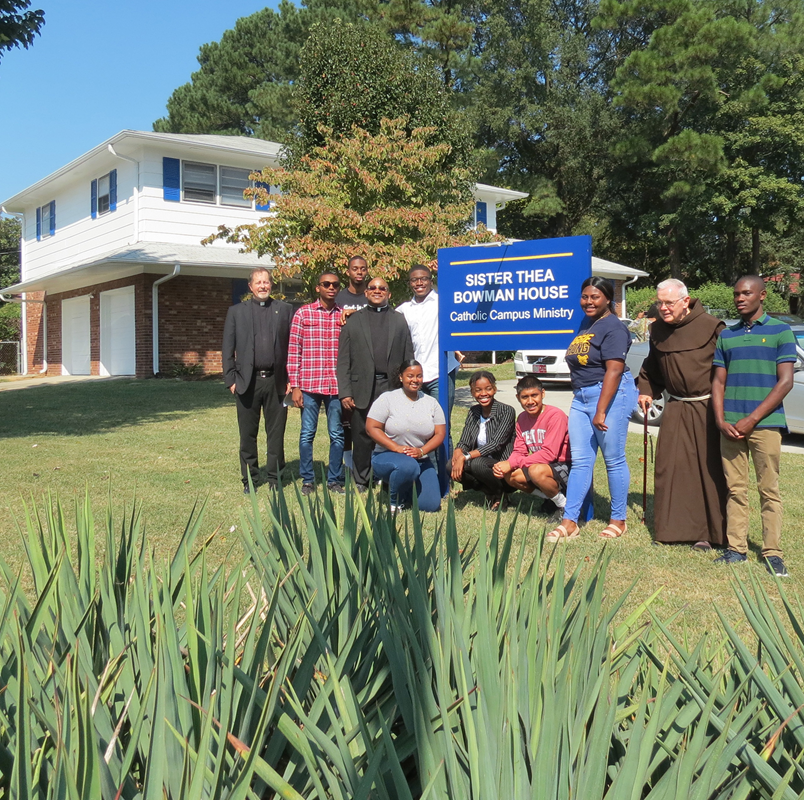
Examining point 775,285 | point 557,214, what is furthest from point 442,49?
point 775,285

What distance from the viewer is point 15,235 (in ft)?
160

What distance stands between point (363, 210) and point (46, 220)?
16462 mm

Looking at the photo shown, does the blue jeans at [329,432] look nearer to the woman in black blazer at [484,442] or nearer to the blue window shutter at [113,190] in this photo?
the woman in black blazer at [484,442]

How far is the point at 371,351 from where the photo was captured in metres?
7.17

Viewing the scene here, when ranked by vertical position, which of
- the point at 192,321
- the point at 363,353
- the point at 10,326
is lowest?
the point at 363,353

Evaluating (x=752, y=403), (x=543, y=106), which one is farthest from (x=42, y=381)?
(x=543, y=106)

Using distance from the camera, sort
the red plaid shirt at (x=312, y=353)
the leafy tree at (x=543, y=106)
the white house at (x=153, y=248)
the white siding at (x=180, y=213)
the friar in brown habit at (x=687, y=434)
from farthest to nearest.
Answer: the leafy tree at (x=543, y=106) < the white siding at (x=180, y=213) < the white house at (x=153, y=248) < the red plaid shirt at (x=312, y=353) < the friar in brown habit at (x=687, y=434)

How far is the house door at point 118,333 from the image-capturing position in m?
22.4

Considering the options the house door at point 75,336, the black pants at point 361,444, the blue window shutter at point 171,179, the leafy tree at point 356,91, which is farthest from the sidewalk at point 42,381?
the black pants at point 361,444

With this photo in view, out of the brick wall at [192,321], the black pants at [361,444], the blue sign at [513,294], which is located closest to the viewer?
the blue sign at [513,294]

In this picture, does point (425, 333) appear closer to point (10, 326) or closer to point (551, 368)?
point (551, 368)

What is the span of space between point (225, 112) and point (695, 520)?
A: 3757 centimetres

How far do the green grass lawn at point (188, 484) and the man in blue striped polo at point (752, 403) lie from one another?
0.29 meters

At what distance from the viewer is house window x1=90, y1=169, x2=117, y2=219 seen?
2247 cm
